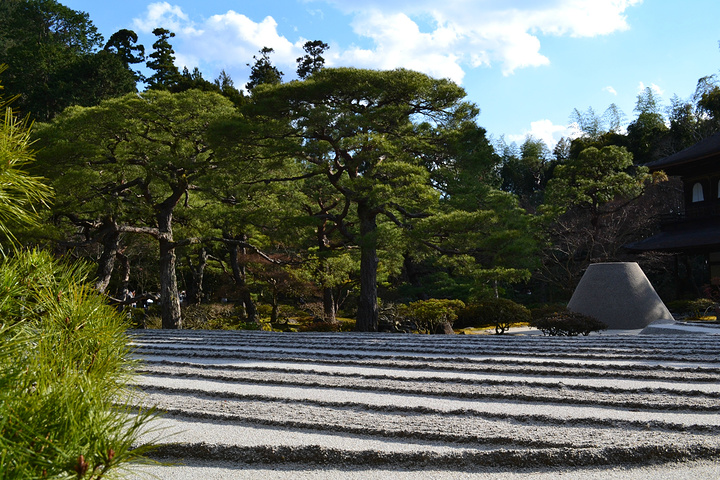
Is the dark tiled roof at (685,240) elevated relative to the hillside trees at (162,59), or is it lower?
lower

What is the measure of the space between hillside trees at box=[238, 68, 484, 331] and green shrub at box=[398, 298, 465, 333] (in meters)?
1.31

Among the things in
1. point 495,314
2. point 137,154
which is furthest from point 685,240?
point 137,154

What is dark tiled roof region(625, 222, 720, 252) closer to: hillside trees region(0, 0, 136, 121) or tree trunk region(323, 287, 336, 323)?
tree trunk region(323, 287, 336, 323)

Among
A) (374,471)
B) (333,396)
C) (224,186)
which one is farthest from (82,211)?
(374,471)

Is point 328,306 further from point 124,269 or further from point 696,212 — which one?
point 696,212

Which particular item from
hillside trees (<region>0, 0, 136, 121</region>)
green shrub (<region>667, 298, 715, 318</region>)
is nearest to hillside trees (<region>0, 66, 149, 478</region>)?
green shrub (<region>667, 298, 715, 318</region>)

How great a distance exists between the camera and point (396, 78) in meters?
9.80

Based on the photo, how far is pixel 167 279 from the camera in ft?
39.7

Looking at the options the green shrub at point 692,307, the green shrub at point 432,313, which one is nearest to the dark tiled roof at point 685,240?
the green shrub at point 692,307

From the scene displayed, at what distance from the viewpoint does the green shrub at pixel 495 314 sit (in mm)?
11867

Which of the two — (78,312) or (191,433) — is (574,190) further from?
(78,312)

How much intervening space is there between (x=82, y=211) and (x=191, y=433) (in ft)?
36.7

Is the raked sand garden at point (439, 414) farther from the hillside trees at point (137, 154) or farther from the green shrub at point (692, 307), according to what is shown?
the green shrub at point (692, 307)

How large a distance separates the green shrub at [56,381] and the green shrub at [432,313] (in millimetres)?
10228
